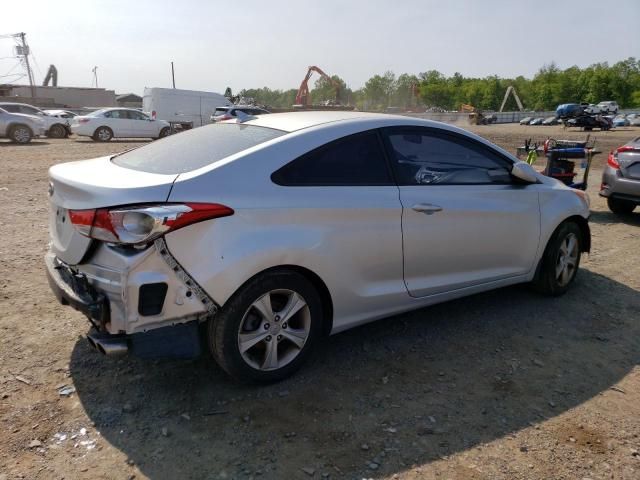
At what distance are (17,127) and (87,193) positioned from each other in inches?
801

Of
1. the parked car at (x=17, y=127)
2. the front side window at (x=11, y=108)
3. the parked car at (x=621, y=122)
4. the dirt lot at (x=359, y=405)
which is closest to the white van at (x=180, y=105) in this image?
the front side window at (x=11, y=108)

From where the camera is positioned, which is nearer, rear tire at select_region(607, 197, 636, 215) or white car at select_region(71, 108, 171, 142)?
rear tire at select_region(607, 197, 636, 215)

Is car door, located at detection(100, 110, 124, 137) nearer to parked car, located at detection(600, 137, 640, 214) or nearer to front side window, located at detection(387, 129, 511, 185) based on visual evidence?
parked car, located at detection(600, 137, 640, 214)

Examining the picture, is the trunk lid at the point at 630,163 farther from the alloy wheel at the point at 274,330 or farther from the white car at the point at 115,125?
the white car at the point at 115,125

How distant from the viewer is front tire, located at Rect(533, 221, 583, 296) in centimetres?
457

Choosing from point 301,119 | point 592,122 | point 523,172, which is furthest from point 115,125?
point 592,122

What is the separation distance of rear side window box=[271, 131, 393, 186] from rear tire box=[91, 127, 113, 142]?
2154 cm

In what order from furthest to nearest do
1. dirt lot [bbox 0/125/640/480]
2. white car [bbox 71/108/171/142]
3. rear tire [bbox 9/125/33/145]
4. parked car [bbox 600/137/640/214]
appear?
white car [bbox 71/108/171/142] → rear tire [bbox 9/125/33/145] → parked car [bbox 600/137/640/214] → dirt lot [bbox 0/125/640/480]

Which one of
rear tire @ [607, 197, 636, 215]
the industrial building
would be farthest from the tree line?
rear tire @ [607, 197, 636, 215]

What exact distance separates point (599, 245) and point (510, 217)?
3.24 m

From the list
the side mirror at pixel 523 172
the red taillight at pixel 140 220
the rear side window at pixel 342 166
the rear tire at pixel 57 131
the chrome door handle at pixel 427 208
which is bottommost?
the rear tire at pixel 57 131

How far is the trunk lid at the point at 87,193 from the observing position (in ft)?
8.73

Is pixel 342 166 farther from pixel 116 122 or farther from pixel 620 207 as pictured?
pixel 116 122

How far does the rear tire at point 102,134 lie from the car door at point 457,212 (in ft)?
70.4
